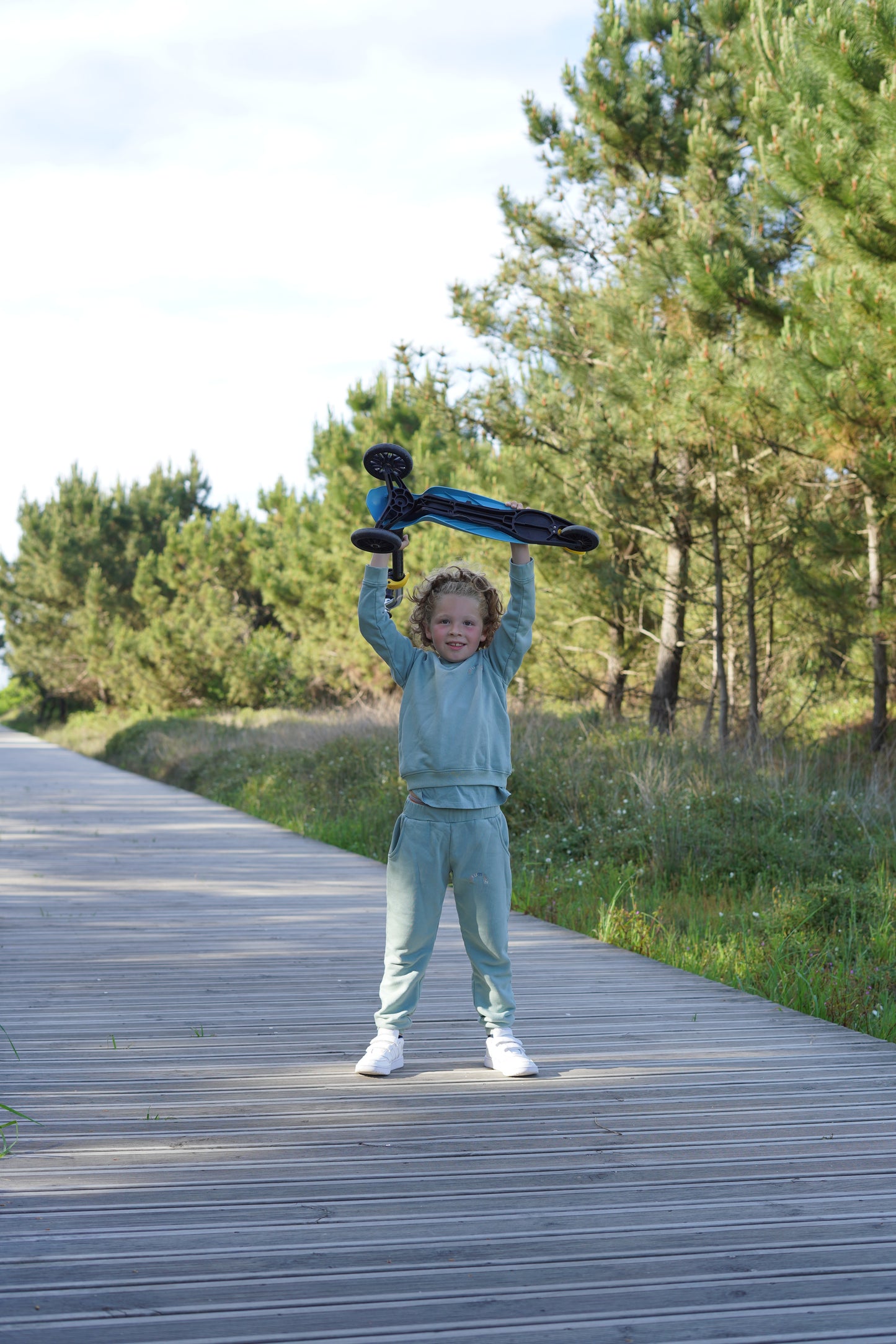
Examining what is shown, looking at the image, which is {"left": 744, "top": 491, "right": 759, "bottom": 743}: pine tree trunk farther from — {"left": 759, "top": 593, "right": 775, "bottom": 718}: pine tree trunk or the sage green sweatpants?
the sage green sweatpants

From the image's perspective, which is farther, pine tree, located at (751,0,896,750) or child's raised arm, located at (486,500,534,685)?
pine tree, located at (751,0,896,750)

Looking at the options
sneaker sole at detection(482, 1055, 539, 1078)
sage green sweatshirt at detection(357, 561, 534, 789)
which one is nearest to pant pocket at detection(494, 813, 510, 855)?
sage green sweatshirt at detection(357, 561, 534, 789)

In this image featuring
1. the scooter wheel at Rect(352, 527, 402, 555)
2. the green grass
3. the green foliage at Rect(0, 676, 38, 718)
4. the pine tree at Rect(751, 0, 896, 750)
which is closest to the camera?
the scooter wheel at Rect(352, 527, 402, 555)

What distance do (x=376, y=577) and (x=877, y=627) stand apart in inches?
285

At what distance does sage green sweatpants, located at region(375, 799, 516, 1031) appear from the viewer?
341 cm

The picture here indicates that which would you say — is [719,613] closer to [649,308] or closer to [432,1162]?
[649,308]

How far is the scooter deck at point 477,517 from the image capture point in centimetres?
336

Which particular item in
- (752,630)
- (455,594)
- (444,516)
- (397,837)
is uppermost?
(752,630)

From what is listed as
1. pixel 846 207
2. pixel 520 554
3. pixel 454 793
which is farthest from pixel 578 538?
pixel 846 207

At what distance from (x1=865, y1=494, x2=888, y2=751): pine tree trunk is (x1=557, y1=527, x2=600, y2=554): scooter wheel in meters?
6.90

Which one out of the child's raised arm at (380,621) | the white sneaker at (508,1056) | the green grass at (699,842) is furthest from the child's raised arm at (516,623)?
the green grass at (699,842)

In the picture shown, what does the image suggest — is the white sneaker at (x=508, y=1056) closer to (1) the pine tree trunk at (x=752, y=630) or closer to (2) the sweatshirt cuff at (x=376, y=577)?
(2) the sweatshirt cuff at (x=376, y=577)

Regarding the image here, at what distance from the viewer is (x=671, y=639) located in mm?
13703

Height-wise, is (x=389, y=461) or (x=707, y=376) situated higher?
(x=707, y=376)
